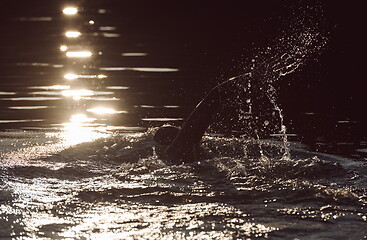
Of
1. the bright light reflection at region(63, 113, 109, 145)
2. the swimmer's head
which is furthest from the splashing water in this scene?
the bright light reflection at region(63, 113, 109, 145)

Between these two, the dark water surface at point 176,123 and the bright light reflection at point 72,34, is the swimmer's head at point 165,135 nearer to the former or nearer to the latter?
the dark water surface at point 176,123

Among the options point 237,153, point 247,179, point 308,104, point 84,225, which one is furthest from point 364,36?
point 84,225

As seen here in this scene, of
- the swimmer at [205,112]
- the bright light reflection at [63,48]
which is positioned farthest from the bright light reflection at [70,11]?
the swimmer at [205,112]

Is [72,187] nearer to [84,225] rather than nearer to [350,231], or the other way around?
[84,225]

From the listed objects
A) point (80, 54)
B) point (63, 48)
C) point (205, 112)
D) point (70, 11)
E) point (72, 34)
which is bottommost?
point (205, 112)

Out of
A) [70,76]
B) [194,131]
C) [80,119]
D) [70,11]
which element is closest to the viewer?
[194,131]

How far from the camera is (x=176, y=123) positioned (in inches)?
779

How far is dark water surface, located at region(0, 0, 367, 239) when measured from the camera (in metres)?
9.14

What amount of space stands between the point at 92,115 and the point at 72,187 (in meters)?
10.3

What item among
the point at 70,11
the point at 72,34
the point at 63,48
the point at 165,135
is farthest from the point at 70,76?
the point at 70,11

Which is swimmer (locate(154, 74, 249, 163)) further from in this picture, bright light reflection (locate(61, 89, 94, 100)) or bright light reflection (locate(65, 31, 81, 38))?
bright light reflection (locate(65, 31, 81, 38))

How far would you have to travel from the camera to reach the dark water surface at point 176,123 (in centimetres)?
914

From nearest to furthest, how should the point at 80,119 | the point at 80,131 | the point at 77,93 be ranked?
the point at 80,131 → the point at 80,119 → the point at 77,93

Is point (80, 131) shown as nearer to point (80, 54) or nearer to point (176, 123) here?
point (176, 123)
